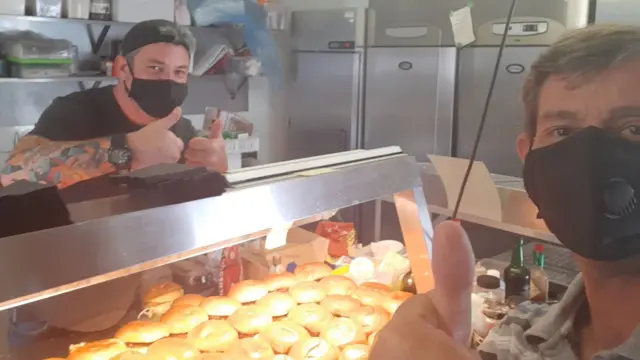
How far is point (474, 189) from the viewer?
685mm

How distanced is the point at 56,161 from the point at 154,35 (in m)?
0.24

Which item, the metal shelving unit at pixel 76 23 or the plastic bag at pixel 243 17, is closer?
the plastic bag at pixel 243 17

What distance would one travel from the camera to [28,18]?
2.02 m

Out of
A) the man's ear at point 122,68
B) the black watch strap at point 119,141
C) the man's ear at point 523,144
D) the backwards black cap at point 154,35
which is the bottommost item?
the black watch strap at point 119,141

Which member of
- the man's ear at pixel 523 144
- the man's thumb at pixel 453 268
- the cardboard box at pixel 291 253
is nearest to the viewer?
the man's thumb at pixel 453 268

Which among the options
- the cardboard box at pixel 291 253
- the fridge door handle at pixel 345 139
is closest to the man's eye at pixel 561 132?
the cardboard box at pixel 291 253

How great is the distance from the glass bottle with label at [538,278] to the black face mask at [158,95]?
697mm

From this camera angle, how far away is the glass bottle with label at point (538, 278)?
1.18 metres

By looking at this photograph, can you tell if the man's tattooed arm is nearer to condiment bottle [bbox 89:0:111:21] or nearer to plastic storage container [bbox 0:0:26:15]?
condiment bottle [bbox 89:0:111:21]

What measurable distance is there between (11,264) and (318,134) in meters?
2.62

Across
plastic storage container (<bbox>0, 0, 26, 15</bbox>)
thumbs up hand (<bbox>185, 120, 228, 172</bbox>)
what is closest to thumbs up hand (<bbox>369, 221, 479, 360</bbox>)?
thumbs up hand (<bbox>185, 120, 228, 172</bbox>)

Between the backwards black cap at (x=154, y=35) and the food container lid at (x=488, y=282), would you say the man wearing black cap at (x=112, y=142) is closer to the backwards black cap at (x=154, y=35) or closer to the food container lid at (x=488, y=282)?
the backwards black cap at (x=154, y=35)

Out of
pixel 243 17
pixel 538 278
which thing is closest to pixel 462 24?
pixel 538 278

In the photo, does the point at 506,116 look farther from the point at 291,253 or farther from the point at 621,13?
the point at 291,253
